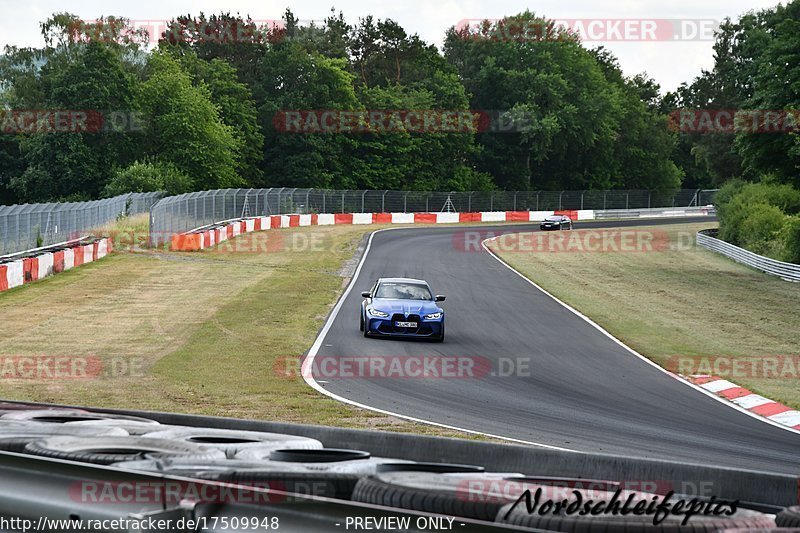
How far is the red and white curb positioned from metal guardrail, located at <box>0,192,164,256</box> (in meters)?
22.2

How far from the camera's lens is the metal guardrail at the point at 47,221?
3177 centimetres

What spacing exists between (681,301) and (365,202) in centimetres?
4958

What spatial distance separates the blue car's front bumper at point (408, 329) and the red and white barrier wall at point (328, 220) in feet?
85.4

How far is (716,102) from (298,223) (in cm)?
5938

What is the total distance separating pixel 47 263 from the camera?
3328 centimetres

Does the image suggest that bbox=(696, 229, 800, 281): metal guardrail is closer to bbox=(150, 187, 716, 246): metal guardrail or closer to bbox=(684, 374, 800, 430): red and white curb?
bbox=(684, 374, 800, 430): red and white curb

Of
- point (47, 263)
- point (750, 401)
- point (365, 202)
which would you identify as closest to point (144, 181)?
point (365, 202)

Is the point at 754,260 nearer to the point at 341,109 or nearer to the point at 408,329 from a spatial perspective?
the point at 408,329

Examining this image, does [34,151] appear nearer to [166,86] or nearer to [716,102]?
[166,86]

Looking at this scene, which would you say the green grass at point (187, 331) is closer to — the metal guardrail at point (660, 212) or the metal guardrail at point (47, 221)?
the metal guardrail at point (47, 221)

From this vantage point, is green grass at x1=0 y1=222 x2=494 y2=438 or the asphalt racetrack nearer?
the asphalt racetrack

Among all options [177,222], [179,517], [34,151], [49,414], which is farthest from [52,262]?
[34,151]

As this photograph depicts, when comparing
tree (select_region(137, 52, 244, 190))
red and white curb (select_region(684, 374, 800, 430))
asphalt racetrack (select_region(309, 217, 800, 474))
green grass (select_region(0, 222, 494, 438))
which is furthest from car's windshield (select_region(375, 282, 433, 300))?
tree (select_region(137, 52, 244, 190))

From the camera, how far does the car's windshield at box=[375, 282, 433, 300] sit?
76.9ft
